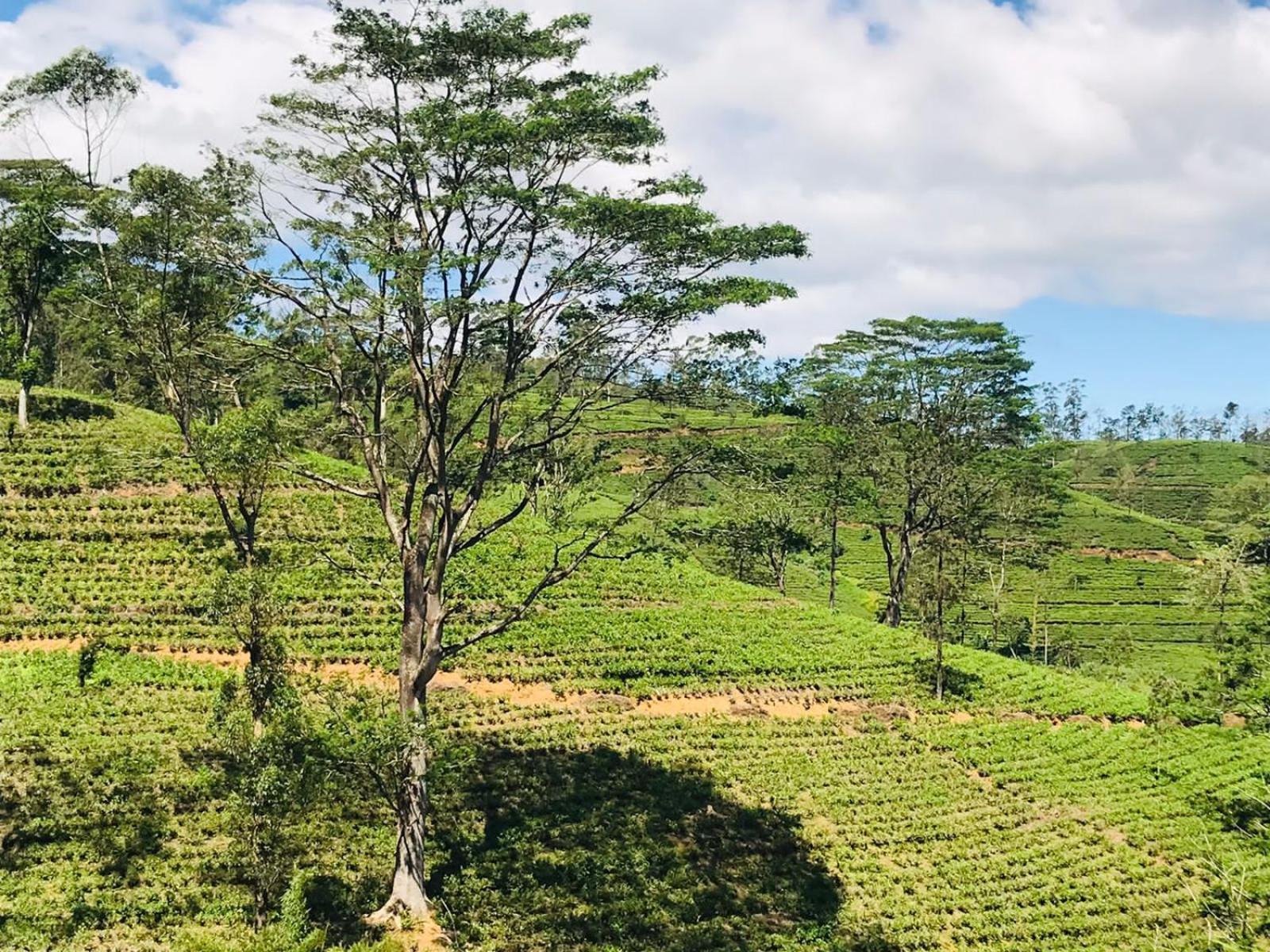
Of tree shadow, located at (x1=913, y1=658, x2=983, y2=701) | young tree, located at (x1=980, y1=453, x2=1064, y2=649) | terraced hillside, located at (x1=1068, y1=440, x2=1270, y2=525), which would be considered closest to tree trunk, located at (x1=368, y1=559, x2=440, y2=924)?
tree shadow, located at (x1=913, y1=658, x2=983, y2=701)

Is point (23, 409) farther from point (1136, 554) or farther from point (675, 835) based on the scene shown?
point (1136, 554)

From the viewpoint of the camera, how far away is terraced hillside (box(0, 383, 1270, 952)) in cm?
1599

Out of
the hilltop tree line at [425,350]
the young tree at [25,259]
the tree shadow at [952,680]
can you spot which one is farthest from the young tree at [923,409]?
the young tree at [25,259]

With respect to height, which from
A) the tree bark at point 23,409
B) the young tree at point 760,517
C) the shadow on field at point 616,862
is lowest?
the shadow on field at point 616,862

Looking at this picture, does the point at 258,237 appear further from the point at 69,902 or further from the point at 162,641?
the point at 162,641

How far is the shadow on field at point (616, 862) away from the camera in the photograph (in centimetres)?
1578

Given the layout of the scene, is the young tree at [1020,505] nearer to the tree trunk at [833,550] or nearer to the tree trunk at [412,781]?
the tree trunk at [833,550]

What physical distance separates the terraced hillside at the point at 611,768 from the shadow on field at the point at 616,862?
83 mm

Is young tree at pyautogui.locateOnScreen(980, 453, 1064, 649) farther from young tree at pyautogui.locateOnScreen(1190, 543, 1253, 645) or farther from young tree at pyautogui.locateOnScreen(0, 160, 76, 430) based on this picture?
young tree at pyautogui.locateOnScreen(0, 160, 76, 430)

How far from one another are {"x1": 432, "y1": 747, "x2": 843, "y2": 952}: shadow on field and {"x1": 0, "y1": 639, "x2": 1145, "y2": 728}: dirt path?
3.53 m

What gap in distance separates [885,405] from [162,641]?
110 feet

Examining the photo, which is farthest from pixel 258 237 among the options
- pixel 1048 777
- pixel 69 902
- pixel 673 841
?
pixel 1048 777

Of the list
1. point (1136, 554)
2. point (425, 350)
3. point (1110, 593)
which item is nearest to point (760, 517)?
point (425, 350)

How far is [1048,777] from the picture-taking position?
27.3 metres
